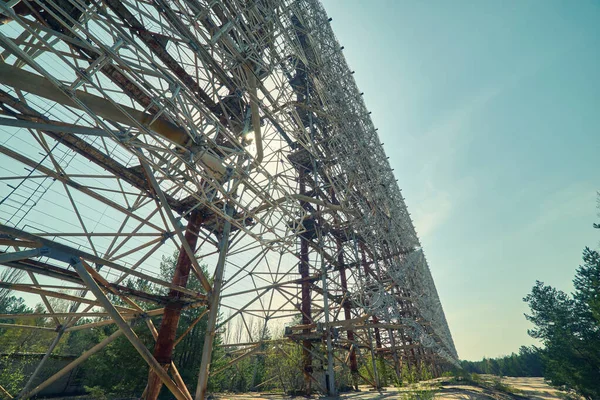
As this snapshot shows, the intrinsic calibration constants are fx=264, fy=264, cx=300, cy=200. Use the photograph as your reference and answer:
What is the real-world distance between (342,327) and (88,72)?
1015cm

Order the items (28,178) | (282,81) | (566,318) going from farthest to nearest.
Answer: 1. (566,318)
2. (282,81)
3. (28,178)

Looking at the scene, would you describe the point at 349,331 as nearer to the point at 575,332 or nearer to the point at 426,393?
the point at 426,393

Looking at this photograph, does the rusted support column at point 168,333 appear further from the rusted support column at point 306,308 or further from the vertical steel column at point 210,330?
the rusted support column at point 306,308

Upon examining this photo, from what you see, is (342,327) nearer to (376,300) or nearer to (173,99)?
(376,300)

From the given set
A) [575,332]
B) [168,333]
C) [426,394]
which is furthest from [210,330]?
[575,332]

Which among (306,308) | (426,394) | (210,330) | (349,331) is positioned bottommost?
(426,394)

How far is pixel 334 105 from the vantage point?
1335cm

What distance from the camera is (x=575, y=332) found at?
974 inches

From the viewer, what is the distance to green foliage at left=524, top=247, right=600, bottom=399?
821 inches

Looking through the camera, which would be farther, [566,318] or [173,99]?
[566,318]

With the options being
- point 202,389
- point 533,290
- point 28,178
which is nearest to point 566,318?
point 533,290

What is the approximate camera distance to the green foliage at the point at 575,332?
2086 centimetres

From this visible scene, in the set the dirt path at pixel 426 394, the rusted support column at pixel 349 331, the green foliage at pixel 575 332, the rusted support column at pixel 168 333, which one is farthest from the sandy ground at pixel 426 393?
the green foliage at pixel 575 332

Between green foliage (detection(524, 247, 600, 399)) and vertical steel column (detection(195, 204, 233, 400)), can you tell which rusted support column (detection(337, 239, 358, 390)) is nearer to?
vertical steel column (detection(195, 204, 233, 400))
